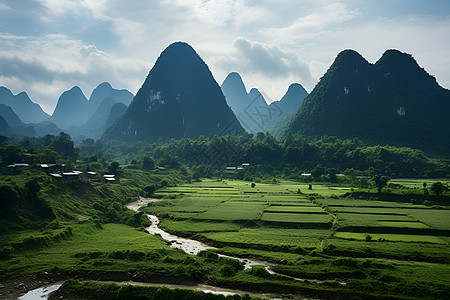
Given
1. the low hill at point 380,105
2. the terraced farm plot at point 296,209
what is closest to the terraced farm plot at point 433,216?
the terraced farm plot at point 296,209

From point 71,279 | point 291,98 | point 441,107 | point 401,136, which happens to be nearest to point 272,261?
point 71,279

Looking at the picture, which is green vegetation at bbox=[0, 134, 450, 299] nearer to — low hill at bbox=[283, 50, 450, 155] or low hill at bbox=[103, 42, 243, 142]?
low hill at bbox=[283, 50, 450, 155]

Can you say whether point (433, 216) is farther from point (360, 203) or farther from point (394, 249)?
point (394, 249)

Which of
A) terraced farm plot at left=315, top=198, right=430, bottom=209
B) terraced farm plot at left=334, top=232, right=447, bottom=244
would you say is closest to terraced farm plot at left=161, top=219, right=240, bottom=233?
terraced farm plot at left=334, top=232, right=447, bottom=244

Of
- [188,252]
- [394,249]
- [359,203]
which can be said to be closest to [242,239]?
[188,252]

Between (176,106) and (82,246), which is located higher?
(176,106)
